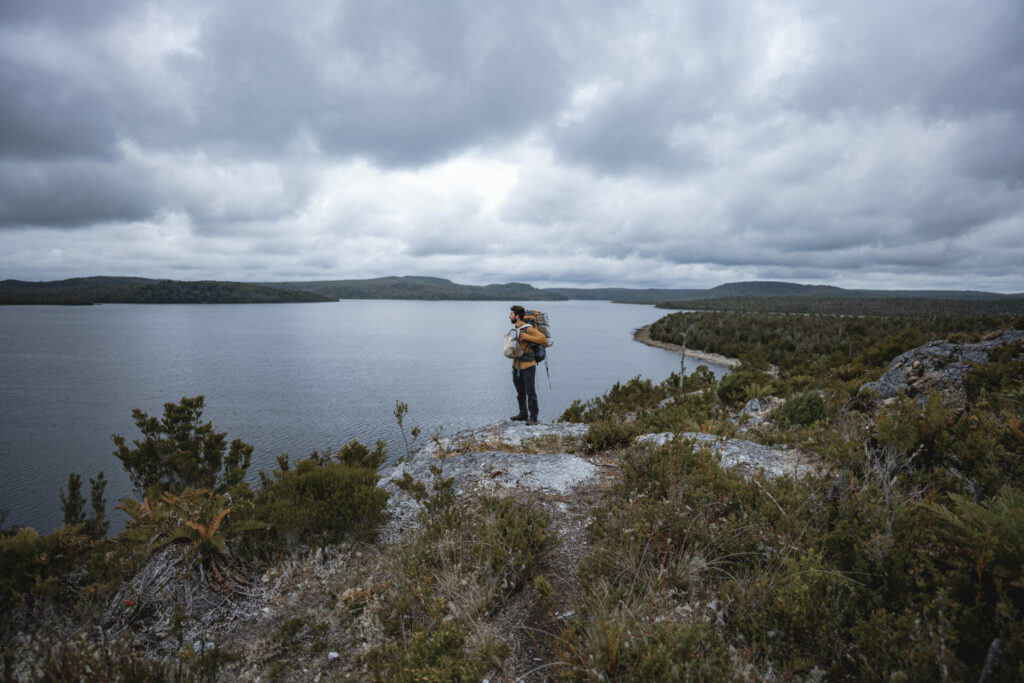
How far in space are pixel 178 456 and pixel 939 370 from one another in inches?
611

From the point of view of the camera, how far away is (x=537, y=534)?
4379 millimetres

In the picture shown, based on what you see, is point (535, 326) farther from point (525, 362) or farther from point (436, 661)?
point (436, 661)

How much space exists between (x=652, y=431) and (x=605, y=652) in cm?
717

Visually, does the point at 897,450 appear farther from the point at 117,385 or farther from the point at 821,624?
the point at 117,385

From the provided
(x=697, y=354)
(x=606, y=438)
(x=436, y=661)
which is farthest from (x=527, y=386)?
(x=697, y=354)

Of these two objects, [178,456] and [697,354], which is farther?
[697,354]

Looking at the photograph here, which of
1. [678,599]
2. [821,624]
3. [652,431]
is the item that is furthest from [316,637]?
[652,431]

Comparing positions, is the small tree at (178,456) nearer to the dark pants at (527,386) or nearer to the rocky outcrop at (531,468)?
the rocky outcrop at (531,468)

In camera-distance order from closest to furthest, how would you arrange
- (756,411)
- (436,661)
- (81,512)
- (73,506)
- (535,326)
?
(436,661), (73,506), (81,512), (535,326), (756,411)

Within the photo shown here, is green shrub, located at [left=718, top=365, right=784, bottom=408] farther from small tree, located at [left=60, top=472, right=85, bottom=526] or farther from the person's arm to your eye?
small tree, located at [left=60, top=472, right=85, bottom=526]

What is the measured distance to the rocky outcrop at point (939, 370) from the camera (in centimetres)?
765

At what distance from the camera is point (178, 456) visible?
28.6 feet

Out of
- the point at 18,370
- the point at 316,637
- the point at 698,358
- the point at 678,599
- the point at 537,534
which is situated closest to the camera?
the point at 678,599

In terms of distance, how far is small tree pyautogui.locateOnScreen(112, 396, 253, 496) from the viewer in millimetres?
8797
